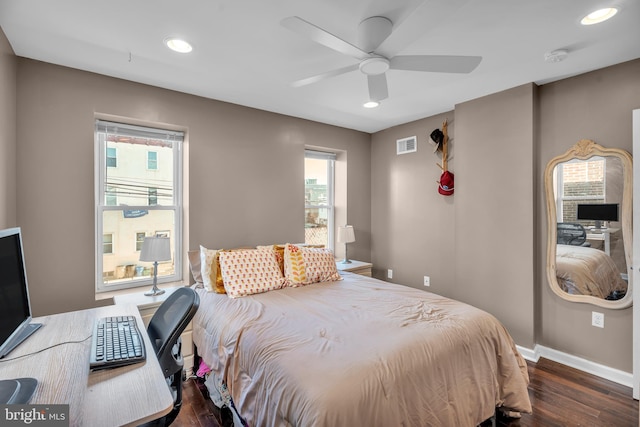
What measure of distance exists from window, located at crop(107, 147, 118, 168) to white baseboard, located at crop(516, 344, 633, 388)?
4.16 m

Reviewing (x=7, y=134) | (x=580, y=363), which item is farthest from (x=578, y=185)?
(x=7, y=134)

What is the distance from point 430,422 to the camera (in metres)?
1.45

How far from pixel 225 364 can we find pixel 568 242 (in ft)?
9.85

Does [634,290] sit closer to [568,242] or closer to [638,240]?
[638,240]

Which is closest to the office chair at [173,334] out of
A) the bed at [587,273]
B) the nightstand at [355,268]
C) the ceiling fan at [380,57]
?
the ceiling fan at [380,57]

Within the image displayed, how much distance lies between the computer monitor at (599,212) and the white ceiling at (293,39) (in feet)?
3.75

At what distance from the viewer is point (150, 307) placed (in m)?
2.37

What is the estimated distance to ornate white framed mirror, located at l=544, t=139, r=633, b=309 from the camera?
240 centimetres

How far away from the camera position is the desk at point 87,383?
3.03 feet

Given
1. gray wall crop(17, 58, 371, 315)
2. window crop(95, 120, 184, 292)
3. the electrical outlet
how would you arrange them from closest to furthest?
gray wall crop(17, 58, 371, 315), the electrical outlet, window crop(95, 120, 184, 292)

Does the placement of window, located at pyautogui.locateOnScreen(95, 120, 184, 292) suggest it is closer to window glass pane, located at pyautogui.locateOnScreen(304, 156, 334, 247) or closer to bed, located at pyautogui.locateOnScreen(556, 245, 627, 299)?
window glass pane, located at pyautogui.locateOnScreen(304, 156, 334, 247)

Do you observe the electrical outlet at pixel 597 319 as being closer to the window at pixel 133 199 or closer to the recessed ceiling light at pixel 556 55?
the recessed ceiling light at pixel 556 55

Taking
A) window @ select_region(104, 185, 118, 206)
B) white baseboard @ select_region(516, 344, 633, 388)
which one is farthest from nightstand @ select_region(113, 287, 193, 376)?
white baseboard @ select_region(516, 344, 633, 388)

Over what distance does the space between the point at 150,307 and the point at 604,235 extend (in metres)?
3.76
